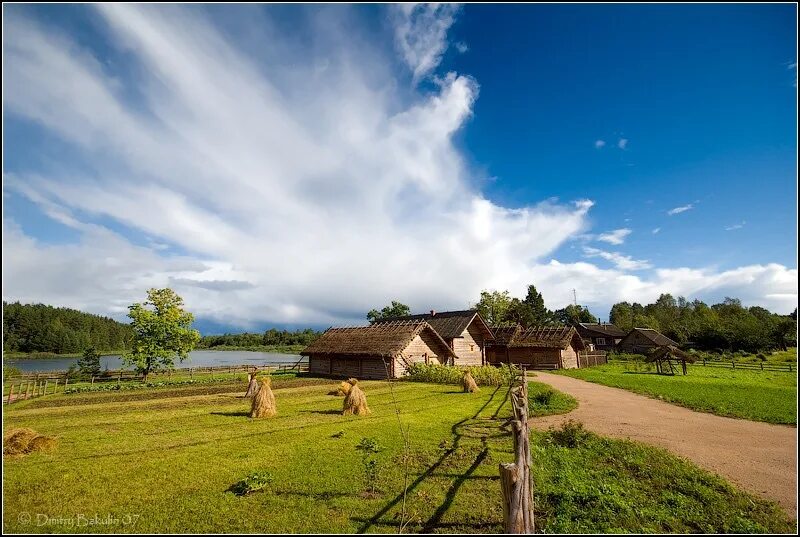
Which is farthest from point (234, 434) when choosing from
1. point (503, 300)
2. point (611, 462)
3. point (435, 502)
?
point (503, 300)

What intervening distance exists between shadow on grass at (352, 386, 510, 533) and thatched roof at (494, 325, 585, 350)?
89.4 feet

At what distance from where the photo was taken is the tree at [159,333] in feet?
109

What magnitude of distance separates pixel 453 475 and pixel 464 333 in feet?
101

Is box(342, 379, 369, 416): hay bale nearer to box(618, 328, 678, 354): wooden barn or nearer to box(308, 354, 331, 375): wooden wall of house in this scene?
box(308, 354, 331, 375): wooden wall of house

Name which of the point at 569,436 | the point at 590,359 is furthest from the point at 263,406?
the point at 590,359

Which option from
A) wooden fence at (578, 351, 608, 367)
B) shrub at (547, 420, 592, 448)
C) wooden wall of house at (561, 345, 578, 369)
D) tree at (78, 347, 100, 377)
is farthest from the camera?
wooden fence at (578, 351, 608, 367)

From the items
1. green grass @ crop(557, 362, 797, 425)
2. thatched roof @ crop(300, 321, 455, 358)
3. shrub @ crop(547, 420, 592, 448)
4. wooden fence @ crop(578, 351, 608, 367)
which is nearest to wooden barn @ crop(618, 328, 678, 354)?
wooden fence @ crop(578, 351, 608, 367)

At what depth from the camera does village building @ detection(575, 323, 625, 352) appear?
6812 centimetres

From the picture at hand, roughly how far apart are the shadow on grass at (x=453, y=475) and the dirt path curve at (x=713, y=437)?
2151 mm

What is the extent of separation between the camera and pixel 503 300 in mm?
68812

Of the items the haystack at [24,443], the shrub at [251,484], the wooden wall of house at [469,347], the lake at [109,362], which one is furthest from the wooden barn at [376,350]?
the shrub at [251,484]

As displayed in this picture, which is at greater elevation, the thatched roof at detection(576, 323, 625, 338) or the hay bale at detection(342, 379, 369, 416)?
the thatched roof at detection(576, 323, 625, 338)

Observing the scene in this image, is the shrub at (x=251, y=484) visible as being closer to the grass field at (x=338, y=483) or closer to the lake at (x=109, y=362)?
the grass field at (x=338, y=483)

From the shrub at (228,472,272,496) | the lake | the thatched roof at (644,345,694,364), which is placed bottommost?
the lake
